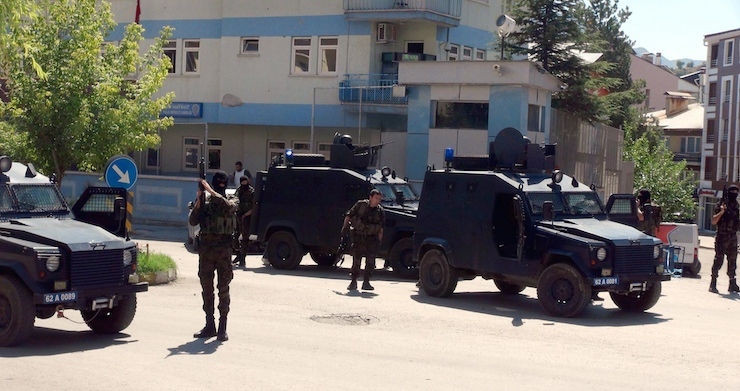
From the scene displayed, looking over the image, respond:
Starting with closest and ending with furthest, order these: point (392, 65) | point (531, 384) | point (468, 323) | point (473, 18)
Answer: point (531, 384) < point (468, 323) < point (392, 65) < point (473, 18)

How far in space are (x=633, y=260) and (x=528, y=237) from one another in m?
1.50

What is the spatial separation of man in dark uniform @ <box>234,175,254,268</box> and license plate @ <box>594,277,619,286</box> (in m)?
8.49

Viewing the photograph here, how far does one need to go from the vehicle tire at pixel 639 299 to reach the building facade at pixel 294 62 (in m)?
17.1

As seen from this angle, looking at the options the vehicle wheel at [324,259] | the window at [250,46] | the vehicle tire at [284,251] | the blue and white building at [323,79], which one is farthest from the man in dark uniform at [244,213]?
the window at [250,46]

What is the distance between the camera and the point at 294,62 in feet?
115

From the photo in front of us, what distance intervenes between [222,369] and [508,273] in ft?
20.5

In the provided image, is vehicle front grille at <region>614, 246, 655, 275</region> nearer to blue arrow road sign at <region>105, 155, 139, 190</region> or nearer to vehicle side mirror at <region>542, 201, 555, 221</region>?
vehicle side mirror at <region>542, 201, 555, 221</region>

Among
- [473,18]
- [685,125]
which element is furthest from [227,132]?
[685,125]

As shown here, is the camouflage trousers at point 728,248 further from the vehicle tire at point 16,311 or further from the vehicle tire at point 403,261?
the vehicle tire at point 16,311

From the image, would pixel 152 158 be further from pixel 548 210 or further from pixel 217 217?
pixel 217 217

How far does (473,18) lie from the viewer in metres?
36.6

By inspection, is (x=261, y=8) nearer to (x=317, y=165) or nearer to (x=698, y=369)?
(x=317, y=165)

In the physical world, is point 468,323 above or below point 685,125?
below

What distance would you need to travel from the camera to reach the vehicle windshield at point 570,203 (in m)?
14.8
